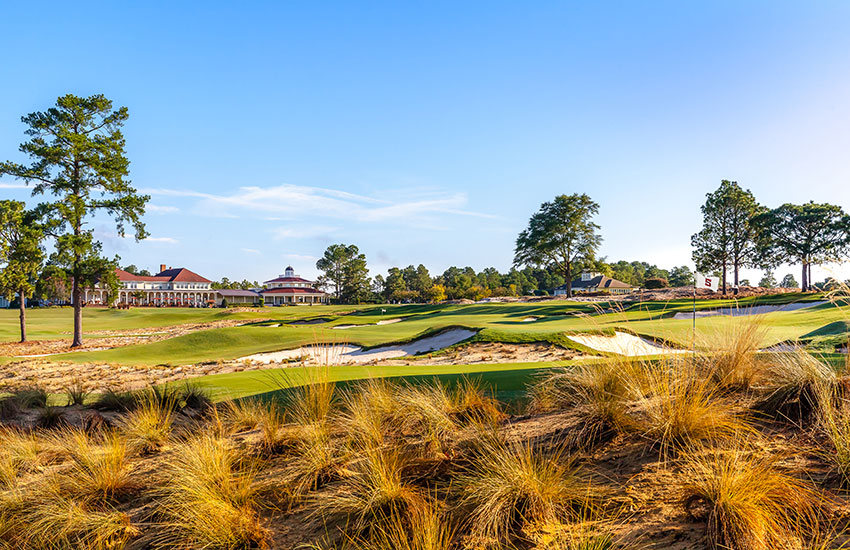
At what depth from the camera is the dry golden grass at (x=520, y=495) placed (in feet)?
12.4

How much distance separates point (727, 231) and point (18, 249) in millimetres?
54002

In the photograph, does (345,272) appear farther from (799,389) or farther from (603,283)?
(799,389)

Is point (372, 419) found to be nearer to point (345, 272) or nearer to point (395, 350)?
point (395, 350)

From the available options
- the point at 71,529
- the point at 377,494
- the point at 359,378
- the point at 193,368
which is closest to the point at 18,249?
the point at 193,368

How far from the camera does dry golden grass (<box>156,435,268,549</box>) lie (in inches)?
167

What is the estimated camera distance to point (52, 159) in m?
26.1

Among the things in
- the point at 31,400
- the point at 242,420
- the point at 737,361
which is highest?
the point at 737,361

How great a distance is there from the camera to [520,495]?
3.96m

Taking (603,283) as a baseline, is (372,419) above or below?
below

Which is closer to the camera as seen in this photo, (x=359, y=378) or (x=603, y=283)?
(x=359, y=378)

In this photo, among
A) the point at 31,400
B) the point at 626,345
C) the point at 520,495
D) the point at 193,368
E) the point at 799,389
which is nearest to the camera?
the point at 520,495

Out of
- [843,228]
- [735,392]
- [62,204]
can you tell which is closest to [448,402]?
[735,392]

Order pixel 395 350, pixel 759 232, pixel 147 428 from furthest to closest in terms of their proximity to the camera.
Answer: pixel 759 232
pixel 395 350
pixel 147 428

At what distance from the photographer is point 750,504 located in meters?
3.35
